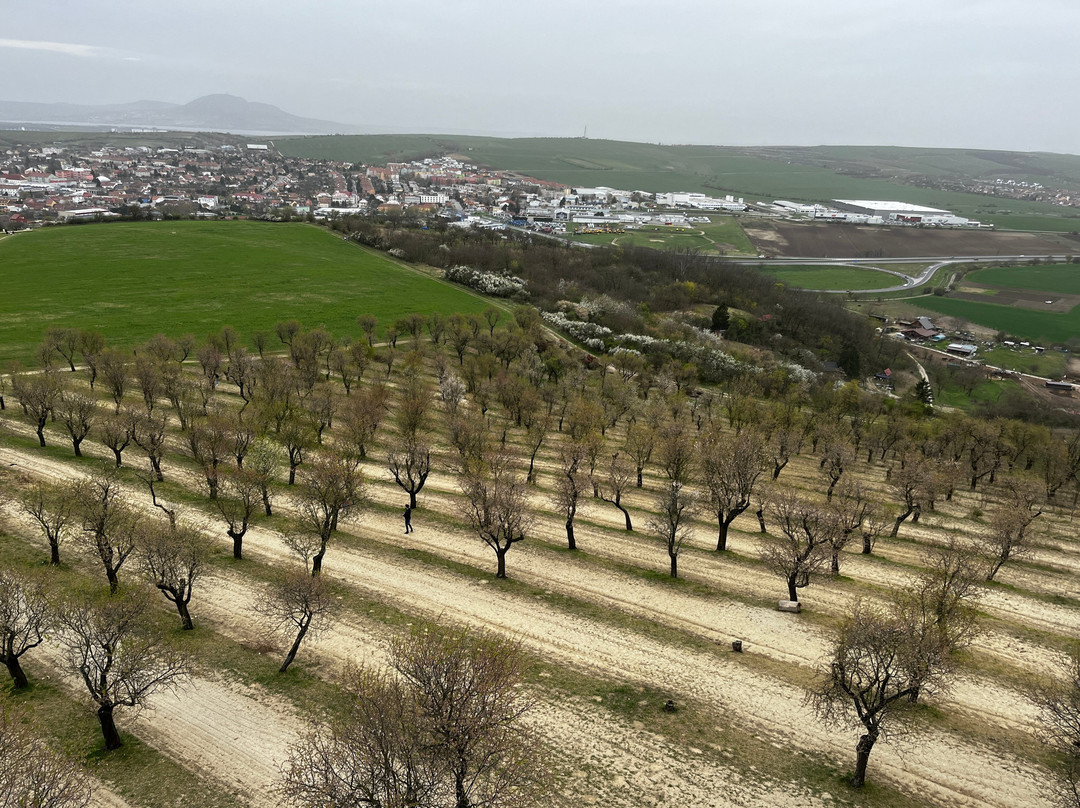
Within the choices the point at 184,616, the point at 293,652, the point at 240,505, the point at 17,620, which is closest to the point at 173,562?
the point at 184,616

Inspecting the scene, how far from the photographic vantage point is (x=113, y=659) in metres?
25.4

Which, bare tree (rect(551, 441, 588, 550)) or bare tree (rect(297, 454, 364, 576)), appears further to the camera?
bare tree (rect(551, 441, 588, 550))

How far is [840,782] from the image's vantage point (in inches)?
981

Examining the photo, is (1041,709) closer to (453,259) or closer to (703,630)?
Result: (703,630)

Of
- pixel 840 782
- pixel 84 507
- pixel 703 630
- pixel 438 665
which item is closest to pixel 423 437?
pixel 84 507

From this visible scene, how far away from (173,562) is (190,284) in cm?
9809

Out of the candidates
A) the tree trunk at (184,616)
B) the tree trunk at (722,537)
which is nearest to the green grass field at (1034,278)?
the tree trunk at (722,537)

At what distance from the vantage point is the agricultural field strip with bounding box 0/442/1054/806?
26.2 meters

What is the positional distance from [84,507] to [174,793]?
2021cm

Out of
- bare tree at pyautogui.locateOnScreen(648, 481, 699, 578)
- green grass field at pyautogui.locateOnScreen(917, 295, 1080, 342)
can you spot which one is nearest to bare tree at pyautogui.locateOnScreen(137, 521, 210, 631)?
bare tree at pyautogui.locateOnScreen(648, 481, 699, 578)

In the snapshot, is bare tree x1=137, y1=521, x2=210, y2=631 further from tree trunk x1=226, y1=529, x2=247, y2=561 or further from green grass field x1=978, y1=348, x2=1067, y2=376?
green grass field x1=978, y1=348, x2=1067, y2=376

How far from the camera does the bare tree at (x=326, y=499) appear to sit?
38.9 m

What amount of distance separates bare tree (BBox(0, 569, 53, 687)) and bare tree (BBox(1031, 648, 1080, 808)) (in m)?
42.8

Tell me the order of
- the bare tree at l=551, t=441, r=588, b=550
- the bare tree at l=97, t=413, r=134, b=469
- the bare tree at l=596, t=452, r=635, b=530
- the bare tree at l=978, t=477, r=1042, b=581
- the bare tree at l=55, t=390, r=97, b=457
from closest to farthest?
the bare tree at l=551, t=441, r=588, b=550
the bare tree at l=978, t=477, r=1042, b=581
the bare tree at l=97, t=413, r=134, b=469
the bare tree at l=596, t=452, r=635, b=530
the bare tree at l=55, t=390, r=97, b=457
